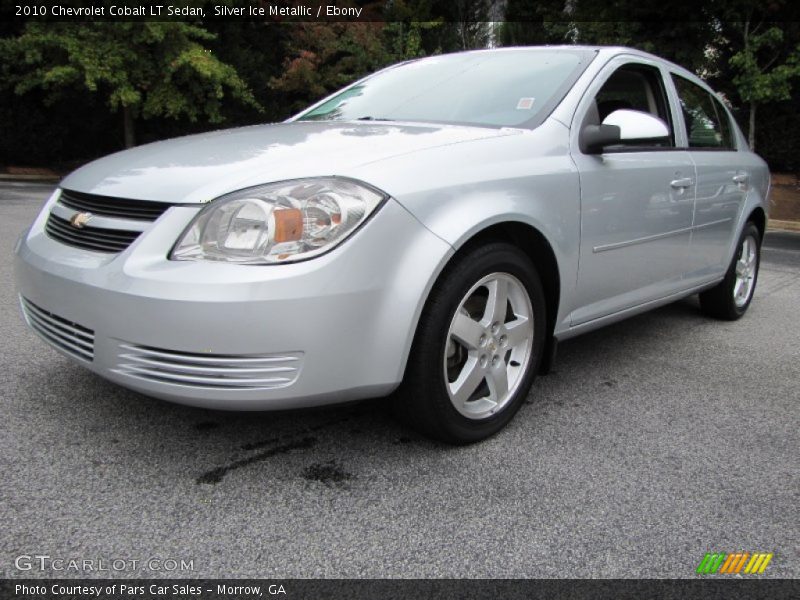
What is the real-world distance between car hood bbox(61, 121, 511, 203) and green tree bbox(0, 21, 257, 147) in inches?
589

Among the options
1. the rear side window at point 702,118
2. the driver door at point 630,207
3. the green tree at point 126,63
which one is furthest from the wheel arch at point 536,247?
the green tree at point 126,63

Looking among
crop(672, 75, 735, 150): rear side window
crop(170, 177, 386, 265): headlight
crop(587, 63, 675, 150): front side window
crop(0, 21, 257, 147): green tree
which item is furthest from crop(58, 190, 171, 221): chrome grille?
crop(0, 21, 257, 147): green tree

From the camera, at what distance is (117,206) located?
7.36 ft

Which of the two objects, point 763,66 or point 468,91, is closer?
point 468,91

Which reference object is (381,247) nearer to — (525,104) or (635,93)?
(525,104)

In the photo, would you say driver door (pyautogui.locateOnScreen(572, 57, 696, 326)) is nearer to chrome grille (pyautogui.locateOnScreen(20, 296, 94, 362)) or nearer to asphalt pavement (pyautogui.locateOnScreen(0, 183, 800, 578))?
asphalt pavement (pyautogui.locateOnScreen(0, 183, 800, 578))

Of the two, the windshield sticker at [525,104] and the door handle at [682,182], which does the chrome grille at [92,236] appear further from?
the door handle at [682,182]

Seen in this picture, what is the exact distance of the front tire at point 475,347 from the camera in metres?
2.28

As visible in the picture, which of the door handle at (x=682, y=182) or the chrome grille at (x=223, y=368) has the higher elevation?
the door handle at (x=682, y=182)

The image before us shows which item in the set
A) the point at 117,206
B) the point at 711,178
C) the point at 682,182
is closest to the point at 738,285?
the point at 711,178

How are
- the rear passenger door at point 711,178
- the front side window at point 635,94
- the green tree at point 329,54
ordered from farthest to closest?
the green tree at point 329,54, the rear passenger door at point 711,178, the front side window at point 635,94

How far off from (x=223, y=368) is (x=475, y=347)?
91cm

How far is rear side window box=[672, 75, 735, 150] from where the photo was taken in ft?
12.6

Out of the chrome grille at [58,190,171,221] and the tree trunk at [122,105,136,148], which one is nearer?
the chrome grille at [58,190,171,221]
